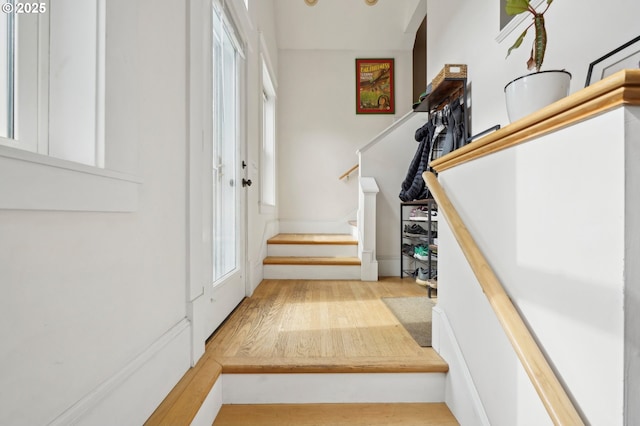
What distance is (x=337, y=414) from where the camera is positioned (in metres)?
1.17

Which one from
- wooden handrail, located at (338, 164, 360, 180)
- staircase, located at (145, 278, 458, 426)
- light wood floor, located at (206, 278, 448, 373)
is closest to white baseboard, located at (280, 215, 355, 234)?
wooden handrail, located at (338, 164, 360, 180)

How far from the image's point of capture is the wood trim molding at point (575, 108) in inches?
19.1

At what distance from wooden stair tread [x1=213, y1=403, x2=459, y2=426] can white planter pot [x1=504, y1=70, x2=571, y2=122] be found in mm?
1226

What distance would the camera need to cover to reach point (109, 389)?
71cm

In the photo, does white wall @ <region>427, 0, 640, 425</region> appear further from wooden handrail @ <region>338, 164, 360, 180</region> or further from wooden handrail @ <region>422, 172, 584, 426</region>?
wooden handrail @ <region>338, 164, 360, 180</region>

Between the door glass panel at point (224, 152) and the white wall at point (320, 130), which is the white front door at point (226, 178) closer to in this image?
the door glass panel at point (224, 152)

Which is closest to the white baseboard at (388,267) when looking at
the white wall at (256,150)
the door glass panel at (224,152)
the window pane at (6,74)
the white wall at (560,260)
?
the white wall at (256,150)

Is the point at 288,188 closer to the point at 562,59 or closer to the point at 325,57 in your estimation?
the point at 325,57

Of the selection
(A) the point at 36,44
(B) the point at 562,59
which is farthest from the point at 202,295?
(B) the point at 562,59

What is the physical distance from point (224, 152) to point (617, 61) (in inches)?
74.5

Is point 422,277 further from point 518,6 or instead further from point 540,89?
point 518,6

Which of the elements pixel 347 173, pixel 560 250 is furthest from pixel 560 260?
pixel 347 173

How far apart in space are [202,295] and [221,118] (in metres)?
1.09

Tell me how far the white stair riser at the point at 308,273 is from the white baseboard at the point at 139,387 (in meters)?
1.64
